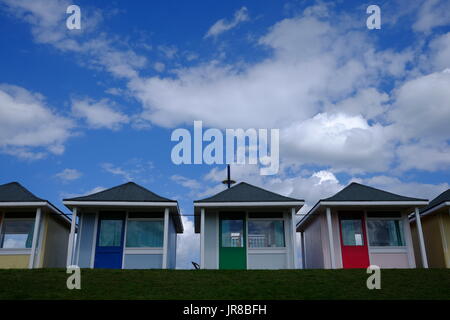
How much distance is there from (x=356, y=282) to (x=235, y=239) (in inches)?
232

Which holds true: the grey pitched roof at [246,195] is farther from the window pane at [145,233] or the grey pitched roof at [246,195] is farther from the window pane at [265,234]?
the window pane at [145,233]

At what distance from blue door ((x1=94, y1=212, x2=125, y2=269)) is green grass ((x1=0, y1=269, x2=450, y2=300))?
3.02 m

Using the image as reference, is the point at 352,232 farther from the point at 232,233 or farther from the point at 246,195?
the point at 232,233

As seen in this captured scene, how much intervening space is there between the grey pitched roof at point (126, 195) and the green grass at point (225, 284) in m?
3.65

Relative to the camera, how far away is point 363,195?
1866 cm

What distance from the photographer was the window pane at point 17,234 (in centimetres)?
1814

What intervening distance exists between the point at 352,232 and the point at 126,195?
364 inches

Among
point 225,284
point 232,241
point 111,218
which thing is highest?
point 111,218

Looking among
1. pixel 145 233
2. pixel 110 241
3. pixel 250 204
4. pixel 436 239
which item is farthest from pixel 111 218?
pixel 436 239

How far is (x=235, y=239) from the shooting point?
1830cm

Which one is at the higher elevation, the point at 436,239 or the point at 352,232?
the point at 352,232

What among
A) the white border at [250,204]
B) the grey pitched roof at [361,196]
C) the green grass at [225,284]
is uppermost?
the grey pitched roof at [361,196]

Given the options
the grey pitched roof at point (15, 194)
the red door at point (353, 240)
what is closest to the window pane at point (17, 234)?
the grey pitched roof at point (15, 194)

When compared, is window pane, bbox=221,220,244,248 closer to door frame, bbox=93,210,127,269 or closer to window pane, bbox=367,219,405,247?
door frame, bbox=93,210,127,269
